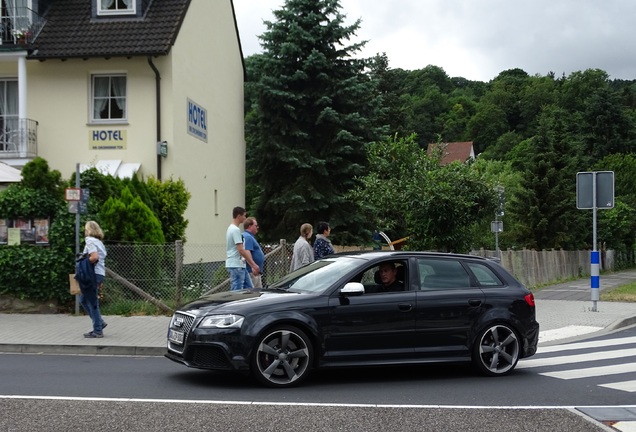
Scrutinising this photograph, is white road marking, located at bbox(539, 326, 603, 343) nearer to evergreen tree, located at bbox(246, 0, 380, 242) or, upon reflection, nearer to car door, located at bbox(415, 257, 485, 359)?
car door, located at bbox(415, 257, 485, 359)

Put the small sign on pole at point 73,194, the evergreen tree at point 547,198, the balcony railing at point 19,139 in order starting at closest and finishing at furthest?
the small sign on pole at point 73,194, the balcony railing at point 19,139, the evergreen tree at point 547,198

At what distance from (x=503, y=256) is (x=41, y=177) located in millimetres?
14597

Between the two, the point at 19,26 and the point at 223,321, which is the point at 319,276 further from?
the point at 19,26

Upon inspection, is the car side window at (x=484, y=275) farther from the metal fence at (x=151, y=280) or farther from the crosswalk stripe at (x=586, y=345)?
the metal fence at (x=151, y=280)

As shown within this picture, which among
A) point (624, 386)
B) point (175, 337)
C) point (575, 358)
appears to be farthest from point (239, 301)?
point (575, 358)

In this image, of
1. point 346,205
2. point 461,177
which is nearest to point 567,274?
point 346,205

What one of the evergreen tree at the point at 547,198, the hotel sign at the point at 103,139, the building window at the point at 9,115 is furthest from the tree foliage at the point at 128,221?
the evergreen tree at the point at 547,198

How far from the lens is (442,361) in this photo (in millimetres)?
9438

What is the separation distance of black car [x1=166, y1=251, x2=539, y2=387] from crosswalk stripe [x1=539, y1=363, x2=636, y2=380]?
1.51 feet

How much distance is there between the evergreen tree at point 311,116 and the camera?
3003cm

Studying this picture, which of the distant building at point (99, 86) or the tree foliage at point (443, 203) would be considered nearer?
the tree foliage at point (443, 203)

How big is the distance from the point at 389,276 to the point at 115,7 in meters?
17.7

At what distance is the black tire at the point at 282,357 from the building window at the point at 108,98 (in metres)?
16.5

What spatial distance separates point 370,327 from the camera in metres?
9.12
